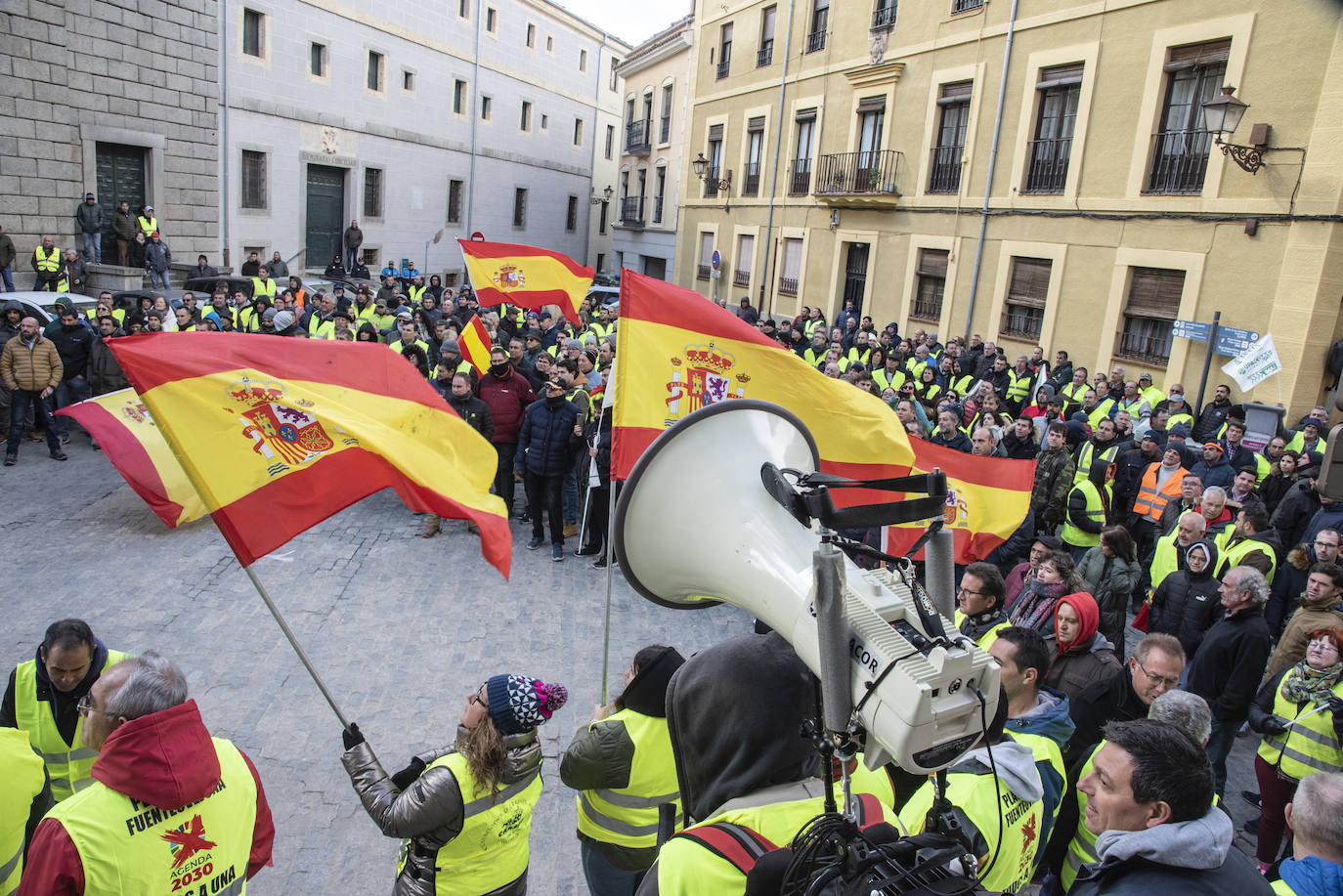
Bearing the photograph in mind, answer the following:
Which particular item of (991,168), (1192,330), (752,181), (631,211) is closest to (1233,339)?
(1192,330)

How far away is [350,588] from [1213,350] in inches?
514

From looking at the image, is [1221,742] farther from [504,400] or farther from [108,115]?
[108,115]

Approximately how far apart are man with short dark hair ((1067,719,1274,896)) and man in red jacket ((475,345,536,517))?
7491 millimetres

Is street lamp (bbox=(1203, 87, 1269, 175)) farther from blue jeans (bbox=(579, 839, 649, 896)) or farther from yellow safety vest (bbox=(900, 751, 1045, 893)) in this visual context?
blue jeans (bbox=(579, 839, 649, 896))

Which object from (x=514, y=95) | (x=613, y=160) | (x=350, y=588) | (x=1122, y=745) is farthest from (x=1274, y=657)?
(x=613, y=160)

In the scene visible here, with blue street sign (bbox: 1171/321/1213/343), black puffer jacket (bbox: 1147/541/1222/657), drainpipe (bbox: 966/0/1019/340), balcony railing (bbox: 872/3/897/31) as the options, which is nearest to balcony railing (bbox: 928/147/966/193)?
drainpipe (bbox: 966/0/1019/340)

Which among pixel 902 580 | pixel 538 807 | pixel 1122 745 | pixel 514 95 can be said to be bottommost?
pixel 538 807

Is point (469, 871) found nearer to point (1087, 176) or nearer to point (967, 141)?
point (1087, 176)

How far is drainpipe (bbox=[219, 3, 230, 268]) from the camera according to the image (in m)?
23.5

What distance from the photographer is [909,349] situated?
1525 centimetres

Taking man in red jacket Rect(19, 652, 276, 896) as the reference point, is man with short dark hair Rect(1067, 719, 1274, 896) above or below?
above

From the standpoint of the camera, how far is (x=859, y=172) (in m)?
21.3

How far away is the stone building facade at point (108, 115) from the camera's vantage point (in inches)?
711

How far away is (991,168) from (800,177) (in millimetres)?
7007
